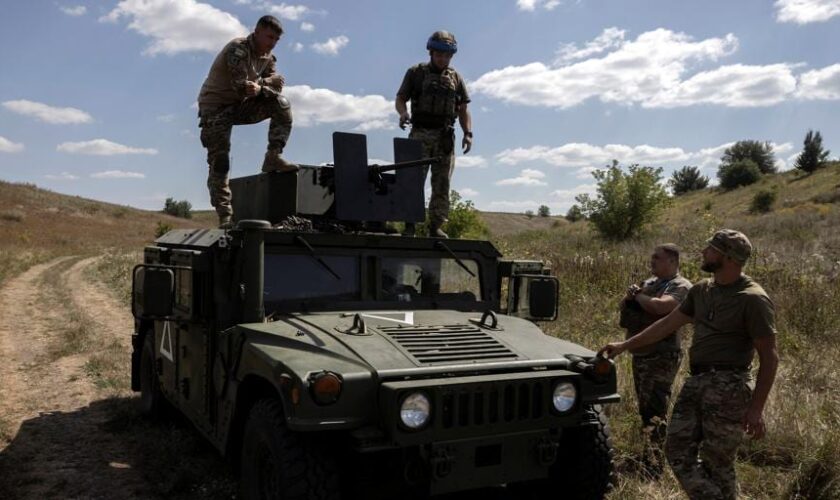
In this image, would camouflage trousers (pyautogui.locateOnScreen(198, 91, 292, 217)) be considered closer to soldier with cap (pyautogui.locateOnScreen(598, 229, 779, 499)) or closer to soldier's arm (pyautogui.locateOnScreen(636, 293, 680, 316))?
soldier's arm (pyautogui.locateOnScreen(636, 293, 680, 316))

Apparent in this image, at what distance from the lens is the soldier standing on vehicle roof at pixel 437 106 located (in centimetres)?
614

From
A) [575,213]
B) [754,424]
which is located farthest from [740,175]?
[754,424]

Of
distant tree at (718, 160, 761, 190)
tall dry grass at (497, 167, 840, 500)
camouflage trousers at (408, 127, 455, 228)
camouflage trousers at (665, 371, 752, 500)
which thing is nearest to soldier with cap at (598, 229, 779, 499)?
camouflage trousers at (665, 371, 752, 500)

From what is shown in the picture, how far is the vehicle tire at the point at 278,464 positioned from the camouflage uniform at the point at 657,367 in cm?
259

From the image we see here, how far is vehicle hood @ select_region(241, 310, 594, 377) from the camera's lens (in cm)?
332

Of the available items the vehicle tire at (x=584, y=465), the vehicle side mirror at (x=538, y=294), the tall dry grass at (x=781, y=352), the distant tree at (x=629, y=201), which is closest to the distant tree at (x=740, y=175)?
the distant tree at (x=629, y=201)

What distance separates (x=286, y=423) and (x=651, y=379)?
9.32ft

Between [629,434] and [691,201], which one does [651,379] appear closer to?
[629,434]

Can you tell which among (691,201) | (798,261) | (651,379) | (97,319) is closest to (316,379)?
(651,379)

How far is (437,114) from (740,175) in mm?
40372

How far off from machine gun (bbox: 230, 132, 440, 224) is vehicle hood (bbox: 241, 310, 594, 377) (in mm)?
1141

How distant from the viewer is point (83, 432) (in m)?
5.66

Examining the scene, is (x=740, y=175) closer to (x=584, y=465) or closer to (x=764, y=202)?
(x=764, y=202)

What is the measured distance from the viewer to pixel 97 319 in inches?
492
